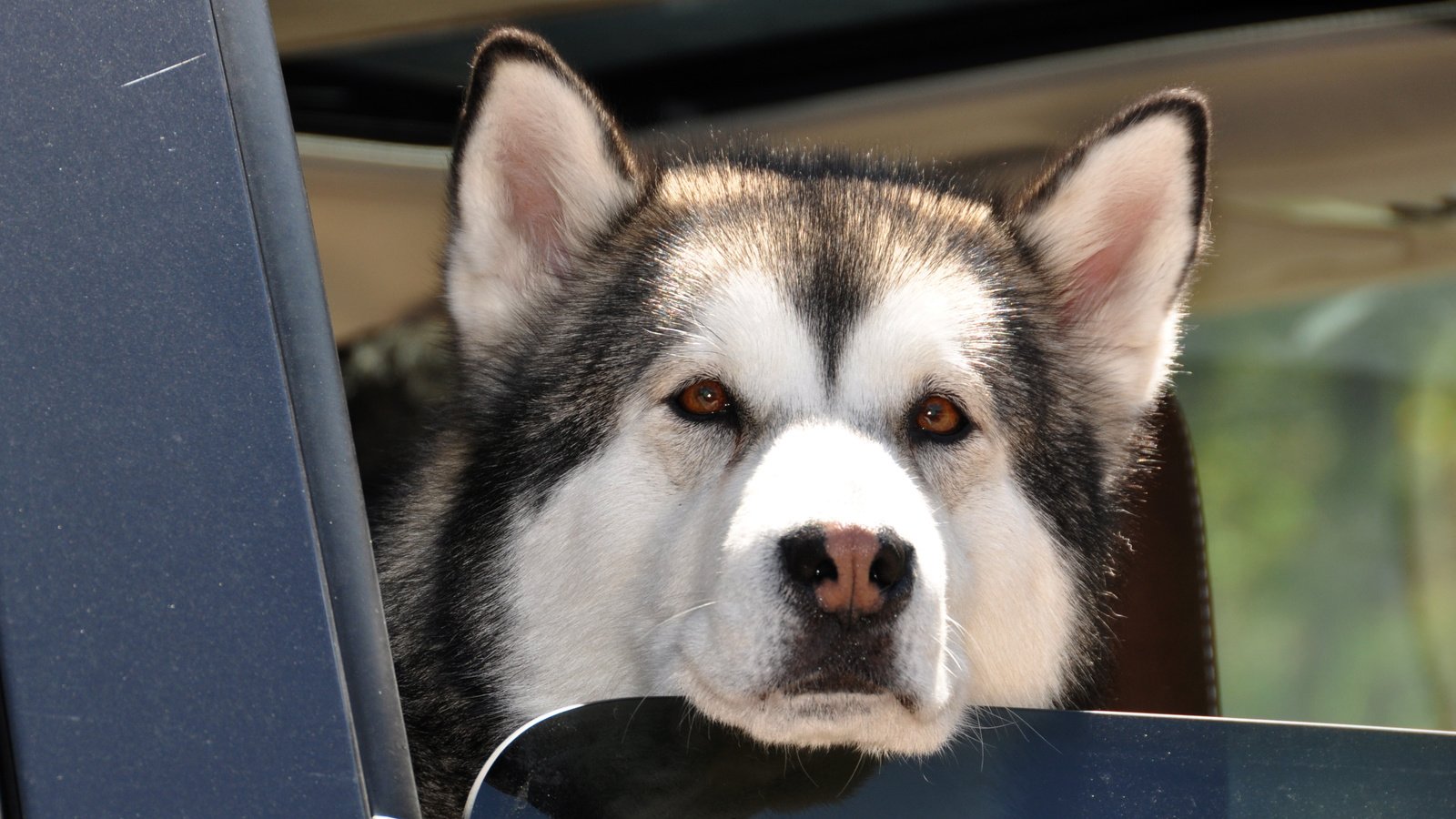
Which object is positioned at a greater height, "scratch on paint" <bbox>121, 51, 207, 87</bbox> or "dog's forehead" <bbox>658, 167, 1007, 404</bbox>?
"scratch on paint" <bbox>121, 51, 207, 87</bbox>

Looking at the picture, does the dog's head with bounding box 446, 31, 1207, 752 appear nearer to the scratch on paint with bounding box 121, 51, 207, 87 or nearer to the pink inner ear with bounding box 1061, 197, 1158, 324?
the pink inner ear with bounding box 1061, 197, 1158, 324

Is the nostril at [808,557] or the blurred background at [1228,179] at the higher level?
the nostril at [808,557]

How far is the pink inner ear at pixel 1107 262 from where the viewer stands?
2.44m

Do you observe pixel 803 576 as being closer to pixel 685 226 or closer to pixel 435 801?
pixel 435 801

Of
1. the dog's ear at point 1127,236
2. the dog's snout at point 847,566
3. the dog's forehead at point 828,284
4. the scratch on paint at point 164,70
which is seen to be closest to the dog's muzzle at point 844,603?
the dog's snout at point 847,566

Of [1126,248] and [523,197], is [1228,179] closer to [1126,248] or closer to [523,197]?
[1126,248]

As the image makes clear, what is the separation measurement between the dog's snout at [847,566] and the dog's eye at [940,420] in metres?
0.46

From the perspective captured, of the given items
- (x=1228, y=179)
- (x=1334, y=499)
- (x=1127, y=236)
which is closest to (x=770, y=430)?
(x=1127, y=236)

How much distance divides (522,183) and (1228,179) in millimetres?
2345

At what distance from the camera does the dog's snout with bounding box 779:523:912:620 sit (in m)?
1.63

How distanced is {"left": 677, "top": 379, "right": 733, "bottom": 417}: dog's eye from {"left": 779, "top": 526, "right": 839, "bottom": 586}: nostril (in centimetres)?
44

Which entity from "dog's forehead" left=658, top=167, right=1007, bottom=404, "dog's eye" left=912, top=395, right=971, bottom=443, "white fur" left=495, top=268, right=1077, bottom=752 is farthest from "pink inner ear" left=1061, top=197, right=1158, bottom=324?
"dog's eye" left=912, top=395, right=971, bottom=443

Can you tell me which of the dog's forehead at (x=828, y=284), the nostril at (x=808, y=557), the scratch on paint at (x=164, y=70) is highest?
the scratch on paint at (x=164, y=70)

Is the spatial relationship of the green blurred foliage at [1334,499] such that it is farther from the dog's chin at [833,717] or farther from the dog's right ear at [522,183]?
the dog's chin at [833,717]
